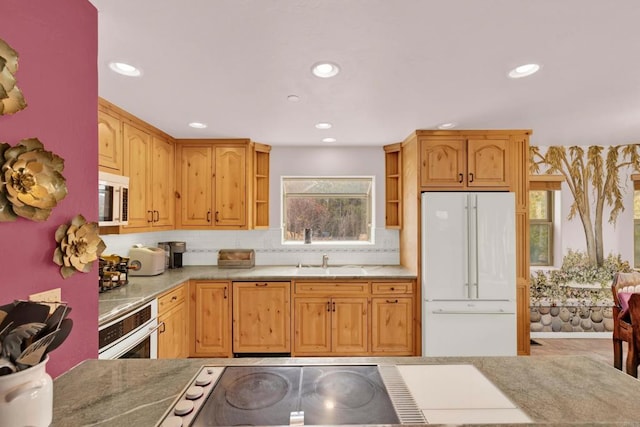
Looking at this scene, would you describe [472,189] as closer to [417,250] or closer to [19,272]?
[417,250]

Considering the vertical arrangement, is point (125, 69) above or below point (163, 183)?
above

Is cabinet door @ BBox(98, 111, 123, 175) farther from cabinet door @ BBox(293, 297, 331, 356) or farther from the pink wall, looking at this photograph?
cabinet door @ BBox(293, 297, 331, 356)

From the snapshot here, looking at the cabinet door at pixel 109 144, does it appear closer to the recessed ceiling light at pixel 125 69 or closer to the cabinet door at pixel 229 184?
the recessed ceiling light at pixel 125 69

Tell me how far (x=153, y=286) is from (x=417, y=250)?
2421 mm

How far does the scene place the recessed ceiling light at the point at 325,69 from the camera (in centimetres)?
177

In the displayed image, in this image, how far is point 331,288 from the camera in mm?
3207

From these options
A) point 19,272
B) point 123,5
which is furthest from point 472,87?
point 19,272

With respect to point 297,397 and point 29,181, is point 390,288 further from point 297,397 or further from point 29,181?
point 29,181

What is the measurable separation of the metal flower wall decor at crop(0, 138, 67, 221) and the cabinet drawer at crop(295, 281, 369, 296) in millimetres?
2409

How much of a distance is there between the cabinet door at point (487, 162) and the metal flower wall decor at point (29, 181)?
312cm

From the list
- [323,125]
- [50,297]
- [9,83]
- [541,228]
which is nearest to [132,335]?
[50,297]

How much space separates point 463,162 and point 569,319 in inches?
100

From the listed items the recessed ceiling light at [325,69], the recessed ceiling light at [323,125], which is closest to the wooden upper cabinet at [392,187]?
the recessed ceiling light at [323,125]

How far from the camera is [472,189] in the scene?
3.10 m
